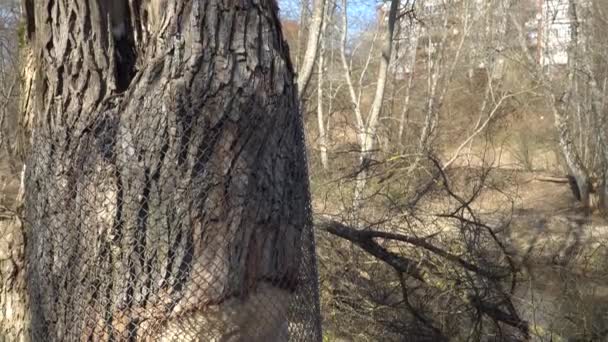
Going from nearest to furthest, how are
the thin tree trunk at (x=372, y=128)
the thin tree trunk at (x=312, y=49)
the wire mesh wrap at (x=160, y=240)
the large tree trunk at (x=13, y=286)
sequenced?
1. the wire mesh wrap at (x=160, y=240)
2. the large tree trunk at (x=13, y=286)
3. the thin tree trunk at (x=372, y=128)
4. the thin tree trunk at (x=312, y=49)

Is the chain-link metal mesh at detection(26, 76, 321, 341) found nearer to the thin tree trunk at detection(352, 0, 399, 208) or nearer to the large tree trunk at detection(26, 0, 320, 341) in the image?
the large tree trunk at detection(26, 0, 320, 341)

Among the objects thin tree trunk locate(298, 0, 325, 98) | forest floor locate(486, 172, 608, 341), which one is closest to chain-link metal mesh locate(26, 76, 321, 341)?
forest floor locate(486, 172, 608, 341)

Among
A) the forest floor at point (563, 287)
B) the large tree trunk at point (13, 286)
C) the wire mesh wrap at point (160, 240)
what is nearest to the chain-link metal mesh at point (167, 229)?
the wire mesh wrap at point (160, 240)

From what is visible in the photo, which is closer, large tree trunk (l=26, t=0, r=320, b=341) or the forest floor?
large tree trunk (l=26, t=0, r=320, b=341)

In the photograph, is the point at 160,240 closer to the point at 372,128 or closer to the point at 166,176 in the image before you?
the point at 166,176

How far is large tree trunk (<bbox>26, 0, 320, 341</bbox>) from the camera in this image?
2.71m

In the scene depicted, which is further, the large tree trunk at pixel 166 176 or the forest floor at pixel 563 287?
the forest floor at pixel 563 287

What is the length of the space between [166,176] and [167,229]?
0.18m

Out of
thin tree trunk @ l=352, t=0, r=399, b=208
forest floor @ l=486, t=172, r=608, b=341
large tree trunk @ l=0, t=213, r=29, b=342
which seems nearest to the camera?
large tree trunk @ l=0, t=213, r=29, b=342

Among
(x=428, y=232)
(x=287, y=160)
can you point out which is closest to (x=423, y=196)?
(x=428, y=232)

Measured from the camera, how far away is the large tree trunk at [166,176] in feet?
8.87

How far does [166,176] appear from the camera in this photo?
270 centimetres

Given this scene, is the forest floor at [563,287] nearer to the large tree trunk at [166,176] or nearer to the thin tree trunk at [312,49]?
the thin tree trunk at [312,49]

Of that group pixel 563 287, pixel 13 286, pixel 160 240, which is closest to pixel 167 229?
pixel 160 240
